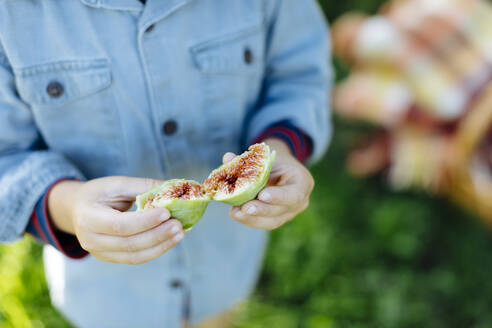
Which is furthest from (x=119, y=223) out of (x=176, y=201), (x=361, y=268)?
(x=361, y=268)

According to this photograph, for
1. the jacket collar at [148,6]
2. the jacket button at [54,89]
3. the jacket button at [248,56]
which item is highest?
the jacket collar at [148,6]

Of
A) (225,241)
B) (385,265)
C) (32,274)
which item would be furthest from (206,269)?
(385,265)

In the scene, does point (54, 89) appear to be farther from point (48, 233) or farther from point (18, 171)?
point (48, 233)

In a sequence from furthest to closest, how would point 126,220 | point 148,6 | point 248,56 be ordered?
point 248,56, point 148,6, point 126,220

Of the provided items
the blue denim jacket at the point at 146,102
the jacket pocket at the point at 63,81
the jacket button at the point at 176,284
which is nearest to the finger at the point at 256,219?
the blue denim jacket at the point at 146,102

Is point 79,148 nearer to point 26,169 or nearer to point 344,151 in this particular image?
point 26,169

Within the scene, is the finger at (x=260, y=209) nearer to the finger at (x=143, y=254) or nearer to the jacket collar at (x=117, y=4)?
the finger at (x=143, y=254)
